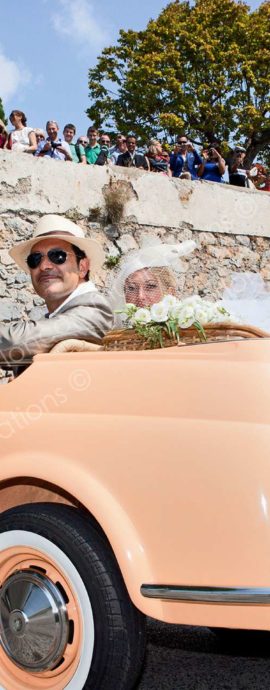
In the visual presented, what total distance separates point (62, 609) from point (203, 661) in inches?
39.0

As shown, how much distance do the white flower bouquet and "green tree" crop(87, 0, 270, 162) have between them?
2286 cm

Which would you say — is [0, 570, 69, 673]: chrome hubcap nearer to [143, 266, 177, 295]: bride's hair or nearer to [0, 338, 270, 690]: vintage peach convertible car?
[0, 338, 270, 690]: vintage peach convertible car

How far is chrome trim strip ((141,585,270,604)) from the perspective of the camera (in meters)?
1.75

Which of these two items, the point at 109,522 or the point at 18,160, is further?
the point at 18,160

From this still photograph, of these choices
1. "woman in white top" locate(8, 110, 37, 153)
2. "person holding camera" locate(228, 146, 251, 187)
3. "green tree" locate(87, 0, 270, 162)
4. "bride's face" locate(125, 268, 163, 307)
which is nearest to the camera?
"bride's face" locate(125, 268, 163, 307)

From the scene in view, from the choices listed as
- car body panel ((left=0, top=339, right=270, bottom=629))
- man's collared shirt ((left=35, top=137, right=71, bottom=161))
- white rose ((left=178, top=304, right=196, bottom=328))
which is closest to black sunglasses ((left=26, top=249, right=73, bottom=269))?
white rose ((left=178, top=304, right=196, bottom=328))

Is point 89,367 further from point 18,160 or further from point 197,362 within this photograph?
point 18,160

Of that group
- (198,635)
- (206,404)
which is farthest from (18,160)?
(206,404)

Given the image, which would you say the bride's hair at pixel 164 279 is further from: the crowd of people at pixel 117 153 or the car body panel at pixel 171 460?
the crowd of people at pixel 117 153

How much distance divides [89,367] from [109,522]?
47 cm

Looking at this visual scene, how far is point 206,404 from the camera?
6.27ft

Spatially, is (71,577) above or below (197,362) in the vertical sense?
below

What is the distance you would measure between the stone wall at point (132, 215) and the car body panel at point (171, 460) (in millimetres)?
5788

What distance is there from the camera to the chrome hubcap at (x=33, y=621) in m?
2.02
